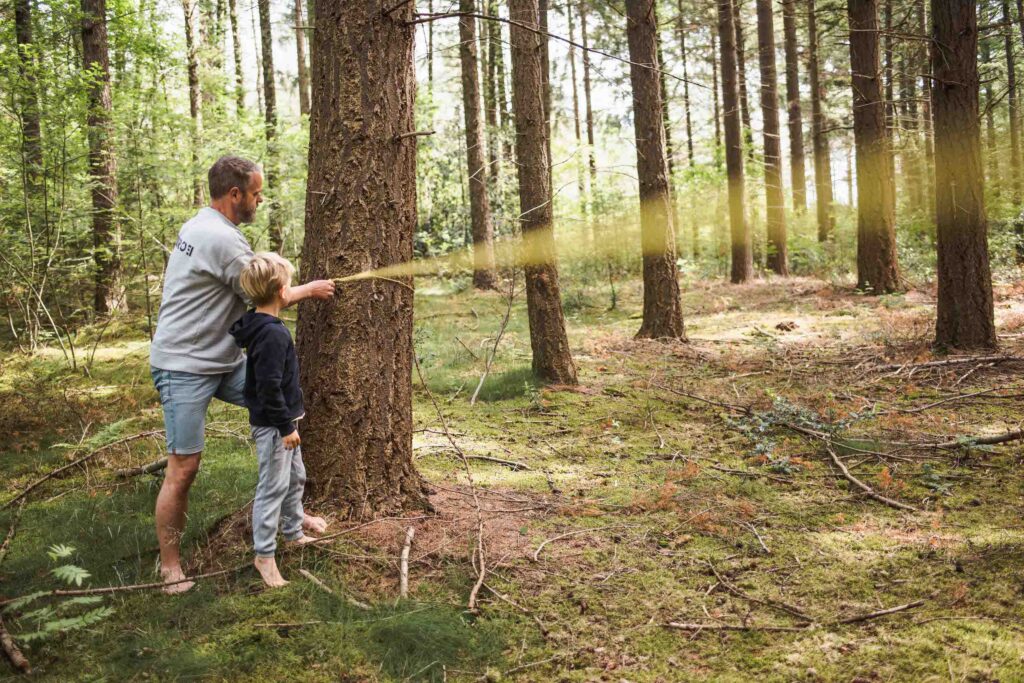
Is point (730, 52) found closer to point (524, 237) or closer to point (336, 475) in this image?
point (524, 237)

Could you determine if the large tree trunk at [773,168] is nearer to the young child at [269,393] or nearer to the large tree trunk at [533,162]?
the large tree trunk at [533,162]

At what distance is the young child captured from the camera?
3.36m

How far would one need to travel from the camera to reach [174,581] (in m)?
3.31

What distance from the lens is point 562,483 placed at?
16.9 feet

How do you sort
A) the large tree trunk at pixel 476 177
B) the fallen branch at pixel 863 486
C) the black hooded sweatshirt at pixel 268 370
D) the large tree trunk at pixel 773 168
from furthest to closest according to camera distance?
the large tree trunk at pixel 773 168 < the large tree trunk at pixel 476 177 < the fallen branch at pixel 863 486 < the black hooded sweatshirt at pixel 268 370

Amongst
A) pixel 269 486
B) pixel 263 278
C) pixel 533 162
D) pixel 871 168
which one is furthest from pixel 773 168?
pixel 269 486

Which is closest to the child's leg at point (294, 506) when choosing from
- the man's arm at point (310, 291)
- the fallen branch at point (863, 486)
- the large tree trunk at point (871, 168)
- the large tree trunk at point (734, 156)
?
the man's arm at point (310, 291)

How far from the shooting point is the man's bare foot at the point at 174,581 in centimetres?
338

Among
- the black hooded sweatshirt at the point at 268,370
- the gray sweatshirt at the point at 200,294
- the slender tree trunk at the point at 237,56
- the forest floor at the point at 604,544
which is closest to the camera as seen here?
the forest floor at the point at 604,544

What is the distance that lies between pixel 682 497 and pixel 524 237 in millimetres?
3643

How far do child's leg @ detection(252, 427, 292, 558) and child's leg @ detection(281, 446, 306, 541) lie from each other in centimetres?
13

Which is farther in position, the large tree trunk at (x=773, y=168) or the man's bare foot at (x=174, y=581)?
the large tree trunk at (x=773, y=168)

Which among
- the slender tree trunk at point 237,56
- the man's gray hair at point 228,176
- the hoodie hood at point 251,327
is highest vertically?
the slender tree trunk at point 237,56

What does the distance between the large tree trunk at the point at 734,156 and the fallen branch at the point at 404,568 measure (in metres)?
15.9
